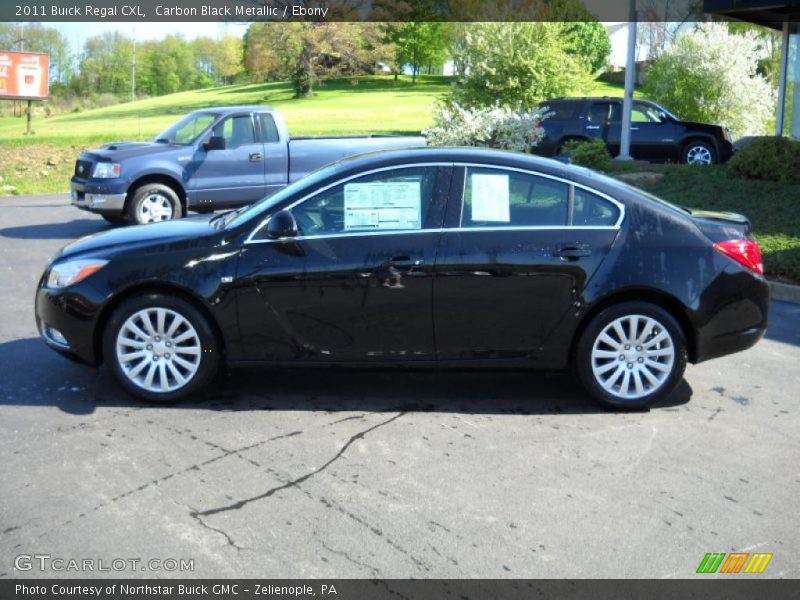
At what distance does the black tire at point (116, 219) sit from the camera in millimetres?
14703

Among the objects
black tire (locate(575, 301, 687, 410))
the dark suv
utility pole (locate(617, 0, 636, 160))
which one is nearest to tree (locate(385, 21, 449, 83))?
the dark suv

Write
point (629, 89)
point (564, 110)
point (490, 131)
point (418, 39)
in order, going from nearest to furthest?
point (490, 131)
point (629, 89)
point (564, 110)
point (418, 39)

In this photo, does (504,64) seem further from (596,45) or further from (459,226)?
(596,45)

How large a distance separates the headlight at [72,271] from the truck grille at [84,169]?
8375 millimetres

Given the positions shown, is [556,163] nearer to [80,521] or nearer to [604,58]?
[80,521]

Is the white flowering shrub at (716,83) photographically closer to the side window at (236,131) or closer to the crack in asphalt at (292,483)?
the side window at (236,131)

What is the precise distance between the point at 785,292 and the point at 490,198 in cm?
505

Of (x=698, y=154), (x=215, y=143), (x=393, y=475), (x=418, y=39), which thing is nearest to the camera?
(x=393, y=475)

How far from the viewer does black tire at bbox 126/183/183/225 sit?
46.2 feet

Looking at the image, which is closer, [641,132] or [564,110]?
[641,132]

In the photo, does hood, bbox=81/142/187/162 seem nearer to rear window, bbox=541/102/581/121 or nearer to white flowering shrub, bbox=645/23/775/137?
rear window, bbox=541/102/581/121

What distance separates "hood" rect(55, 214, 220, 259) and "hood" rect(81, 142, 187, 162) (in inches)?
306

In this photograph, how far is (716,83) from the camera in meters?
29.8
